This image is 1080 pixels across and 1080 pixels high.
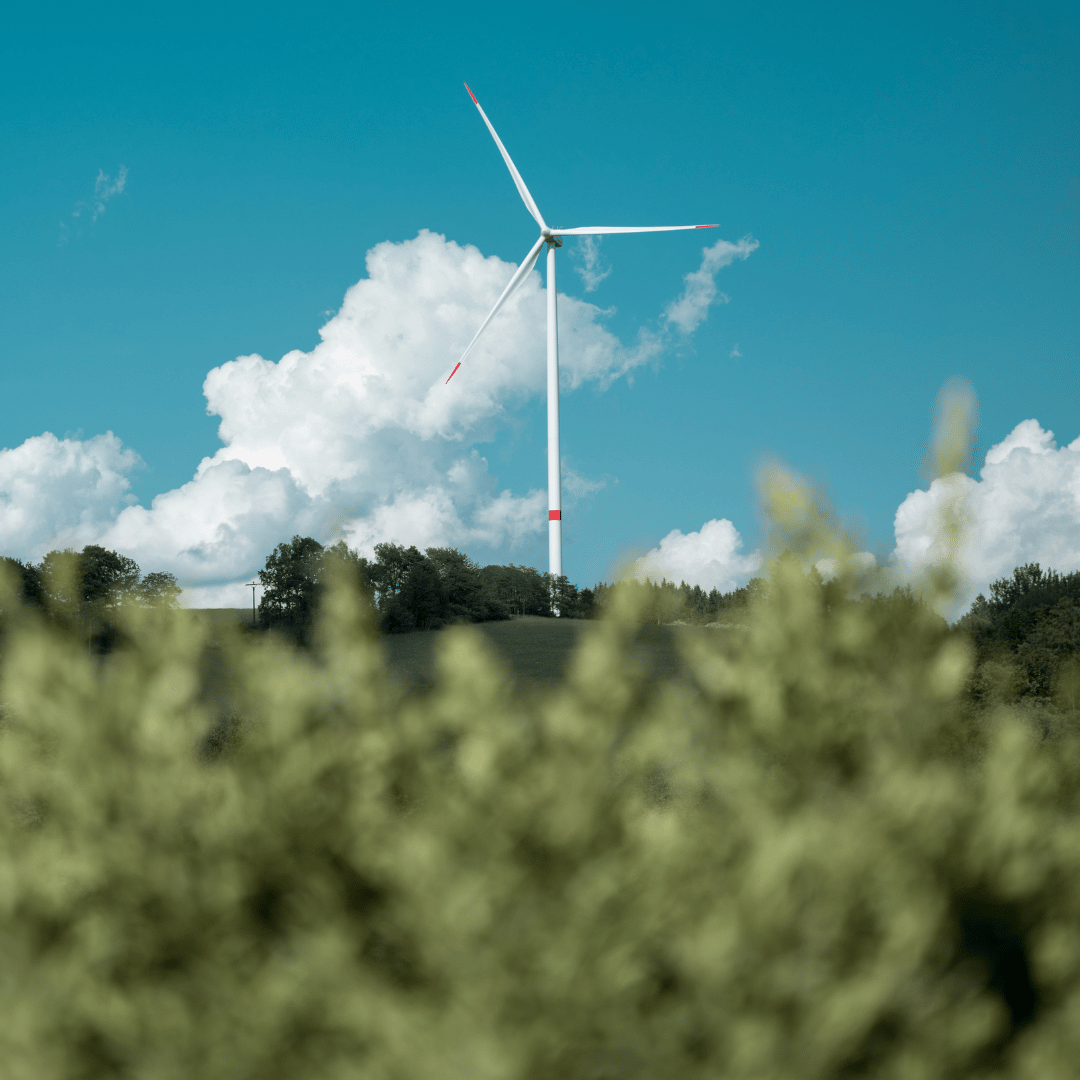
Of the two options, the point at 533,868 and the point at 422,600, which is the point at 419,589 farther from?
the point at 533,868

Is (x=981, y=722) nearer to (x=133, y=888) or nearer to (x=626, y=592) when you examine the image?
(x=626, y=592)

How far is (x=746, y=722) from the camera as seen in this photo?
4.27 m

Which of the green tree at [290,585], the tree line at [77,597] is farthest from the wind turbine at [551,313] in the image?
the tree line at [77,597]

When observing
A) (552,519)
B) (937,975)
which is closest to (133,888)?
(937,975)

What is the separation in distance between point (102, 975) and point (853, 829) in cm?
326

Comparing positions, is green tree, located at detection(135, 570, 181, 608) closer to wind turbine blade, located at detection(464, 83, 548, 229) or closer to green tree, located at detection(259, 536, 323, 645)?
green tree, located at detection(259, 536, 323, 645)

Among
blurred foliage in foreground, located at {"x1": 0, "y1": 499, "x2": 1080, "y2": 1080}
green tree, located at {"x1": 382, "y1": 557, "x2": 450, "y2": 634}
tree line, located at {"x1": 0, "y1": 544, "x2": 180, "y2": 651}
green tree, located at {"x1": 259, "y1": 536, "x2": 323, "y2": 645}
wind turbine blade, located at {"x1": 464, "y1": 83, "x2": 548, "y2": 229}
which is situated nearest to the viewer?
blurred foliage in foreground, located at {"x1": 0, "y1": 499, "x2": 1080, "y2": 1080}

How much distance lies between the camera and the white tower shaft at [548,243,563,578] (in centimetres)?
5617

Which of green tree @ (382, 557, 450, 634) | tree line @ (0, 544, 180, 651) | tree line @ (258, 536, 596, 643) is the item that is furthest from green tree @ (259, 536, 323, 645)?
tree line @ (0, 544, 180, 651)

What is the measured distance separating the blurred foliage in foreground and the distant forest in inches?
15.3

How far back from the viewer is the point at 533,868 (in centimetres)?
348

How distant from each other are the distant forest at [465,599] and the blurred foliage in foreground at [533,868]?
1.28 ft

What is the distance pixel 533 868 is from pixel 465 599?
129 ft

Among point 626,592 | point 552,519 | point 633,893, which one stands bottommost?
point 633,893
